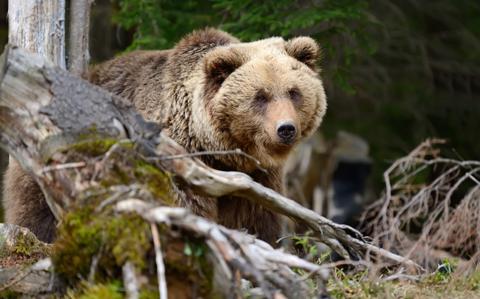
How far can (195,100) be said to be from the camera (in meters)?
6.27

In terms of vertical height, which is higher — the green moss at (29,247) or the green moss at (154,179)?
the green moss at (154,179)

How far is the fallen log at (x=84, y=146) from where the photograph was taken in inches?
152

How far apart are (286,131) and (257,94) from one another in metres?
0.43

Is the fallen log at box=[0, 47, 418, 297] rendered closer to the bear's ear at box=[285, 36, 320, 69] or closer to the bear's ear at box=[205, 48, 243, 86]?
the bear's ear at box=[205, 48, 243, 86]

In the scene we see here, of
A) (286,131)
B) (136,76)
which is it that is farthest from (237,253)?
(136,76)

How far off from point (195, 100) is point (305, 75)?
34.1 inches

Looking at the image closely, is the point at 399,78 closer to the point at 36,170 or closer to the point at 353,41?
the point at 353,41

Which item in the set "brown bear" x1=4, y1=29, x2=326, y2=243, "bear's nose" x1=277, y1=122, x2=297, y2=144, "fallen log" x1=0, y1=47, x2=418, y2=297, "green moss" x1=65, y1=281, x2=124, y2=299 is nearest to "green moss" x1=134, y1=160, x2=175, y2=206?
"fallen log" x1=0, y1=47, x2=418, y2=297

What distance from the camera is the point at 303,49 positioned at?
254 inches

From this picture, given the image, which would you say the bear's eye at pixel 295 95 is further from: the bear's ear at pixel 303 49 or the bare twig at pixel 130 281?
the bare twig at pixel 130 281

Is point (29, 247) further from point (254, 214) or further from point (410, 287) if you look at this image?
point (410, 287)

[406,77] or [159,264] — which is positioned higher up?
[159,264]

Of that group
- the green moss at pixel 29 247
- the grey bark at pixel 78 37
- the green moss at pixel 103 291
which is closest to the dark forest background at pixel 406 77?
the grey bark at pixel 78 37

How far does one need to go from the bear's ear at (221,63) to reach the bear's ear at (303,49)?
43 cm
